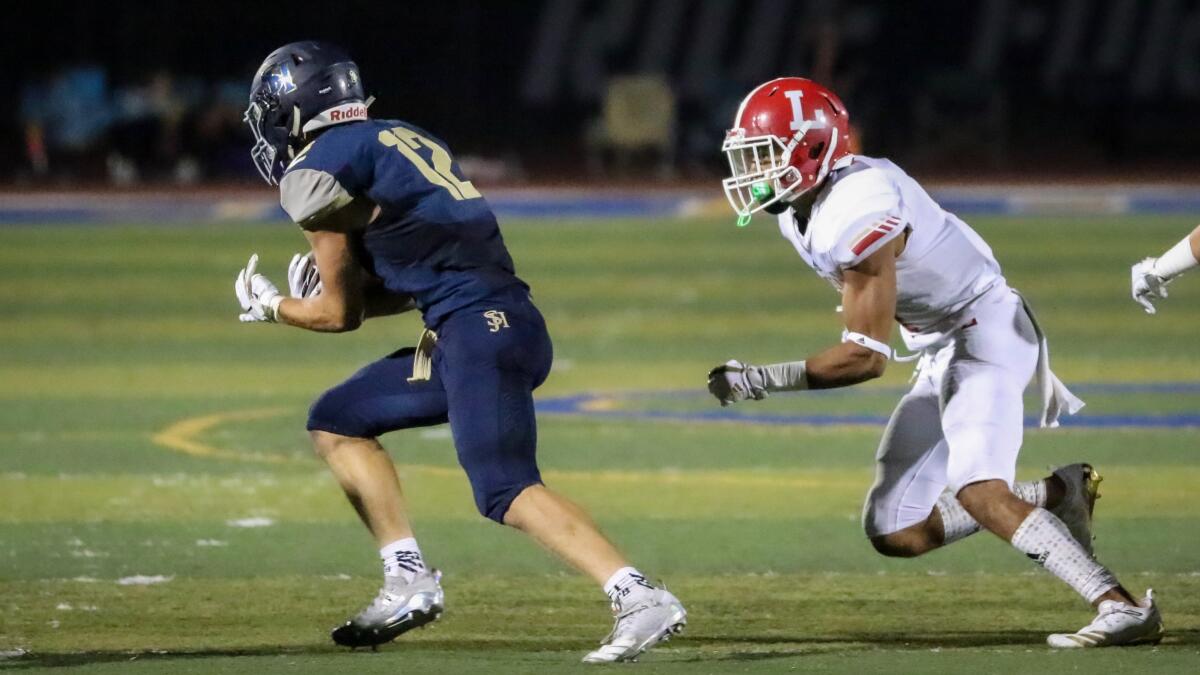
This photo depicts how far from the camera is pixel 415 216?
5820 millimetres

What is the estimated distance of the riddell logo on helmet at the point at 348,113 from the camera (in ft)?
19.5

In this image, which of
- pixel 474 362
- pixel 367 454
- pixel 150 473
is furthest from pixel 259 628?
pixel 150 473

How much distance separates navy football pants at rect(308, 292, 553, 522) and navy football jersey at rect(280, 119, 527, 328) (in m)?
0.09

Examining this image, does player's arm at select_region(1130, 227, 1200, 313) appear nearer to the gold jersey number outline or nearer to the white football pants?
the white football pants

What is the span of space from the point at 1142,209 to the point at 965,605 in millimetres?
18146

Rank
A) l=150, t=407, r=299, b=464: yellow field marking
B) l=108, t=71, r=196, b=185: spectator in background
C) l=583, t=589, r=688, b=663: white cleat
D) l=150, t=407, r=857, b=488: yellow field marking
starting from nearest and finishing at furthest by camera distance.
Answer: l=583, t=589, r=688, b=663: white cleat, l=150, t=407, r=857, b=488: yellow field marking, l=150, t=407, r=299, b=464: yellow field marking, l=108, t=71, r=196, b=185: spectator in background

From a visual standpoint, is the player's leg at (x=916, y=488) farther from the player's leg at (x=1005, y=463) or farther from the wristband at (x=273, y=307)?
the wristband at (x=273, y=307)

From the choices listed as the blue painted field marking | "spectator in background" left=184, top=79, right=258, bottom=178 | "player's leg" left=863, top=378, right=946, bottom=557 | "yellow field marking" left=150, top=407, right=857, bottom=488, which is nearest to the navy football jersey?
"player's leg" left=863, top=378, right=946, bottom=557

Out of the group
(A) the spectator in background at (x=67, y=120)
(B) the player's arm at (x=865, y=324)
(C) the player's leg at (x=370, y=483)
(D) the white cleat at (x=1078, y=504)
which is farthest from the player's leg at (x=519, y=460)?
(A) the spectator in background at (x=67, y=120)

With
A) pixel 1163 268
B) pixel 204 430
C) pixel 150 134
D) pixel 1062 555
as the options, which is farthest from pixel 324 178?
pixel 150 134

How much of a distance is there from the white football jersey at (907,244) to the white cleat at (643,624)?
102cm

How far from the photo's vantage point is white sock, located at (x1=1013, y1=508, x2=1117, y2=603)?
5.71m

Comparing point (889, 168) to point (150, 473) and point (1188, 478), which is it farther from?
point (150, 473)

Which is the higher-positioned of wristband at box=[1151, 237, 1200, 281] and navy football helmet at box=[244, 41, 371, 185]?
navy football helmet at box=[244, 41, 371, 185]
